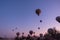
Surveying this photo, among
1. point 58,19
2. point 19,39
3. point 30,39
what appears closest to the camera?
point 58,19

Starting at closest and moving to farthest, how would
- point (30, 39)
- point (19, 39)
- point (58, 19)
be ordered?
1. point (58, 19)
2. point (30, 39)
3. point (19, 39)

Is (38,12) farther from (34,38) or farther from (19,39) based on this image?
(19,39)

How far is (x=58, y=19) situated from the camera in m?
36.3

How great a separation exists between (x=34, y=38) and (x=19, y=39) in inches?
357

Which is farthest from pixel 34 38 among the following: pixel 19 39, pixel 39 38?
pixel 19 39

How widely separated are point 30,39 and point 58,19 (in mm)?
6126

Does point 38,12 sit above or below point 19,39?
above

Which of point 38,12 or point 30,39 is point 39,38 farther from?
point 38,12

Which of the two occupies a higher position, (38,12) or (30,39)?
(38,12)

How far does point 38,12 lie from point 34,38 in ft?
15.1

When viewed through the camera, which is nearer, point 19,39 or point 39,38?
point 39,38

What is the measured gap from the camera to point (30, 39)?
128 feet

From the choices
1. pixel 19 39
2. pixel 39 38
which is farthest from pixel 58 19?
pixel 19 39

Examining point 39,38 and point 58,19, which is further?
point 39,38
